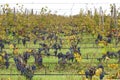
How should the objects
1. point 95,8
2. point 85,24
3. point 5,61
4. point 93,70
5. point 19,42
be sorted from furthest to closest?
point 95,8
point 85,24
point 19,42
point 5,61
point 93,70

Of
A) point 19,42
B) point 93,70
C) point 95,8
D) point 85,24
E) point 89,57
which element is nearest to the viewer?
point 93,70

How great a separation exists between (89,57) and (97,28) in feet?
11.5

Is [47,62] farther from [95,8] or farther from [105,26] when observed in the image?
[95,8]

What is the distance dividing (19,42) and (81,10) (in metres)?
4.44

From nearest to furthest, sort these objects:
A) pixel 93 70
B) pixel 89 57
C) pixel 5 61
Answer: pixel 93 70, pixel 5 61, pixel 89 57

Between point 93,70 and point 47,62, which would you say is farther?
point 47,62

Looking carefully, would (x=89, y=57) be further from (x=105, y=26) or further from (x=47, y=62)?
(x=105, y=26)

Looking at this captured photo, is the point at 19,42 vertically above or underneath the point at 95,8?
underneath

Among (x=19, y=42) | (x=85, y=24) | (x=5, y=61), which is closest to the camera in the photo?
(x=5, y=61)

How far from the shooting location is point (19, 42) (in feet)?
43.4

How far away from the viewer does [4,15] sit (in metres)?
14.0

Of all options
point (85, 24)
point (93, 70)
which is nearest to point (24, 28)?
point (85, 24)

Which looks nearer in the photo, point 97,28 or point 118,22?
point 118,22

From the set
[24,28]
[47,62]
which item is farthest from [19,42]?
[47,62]
